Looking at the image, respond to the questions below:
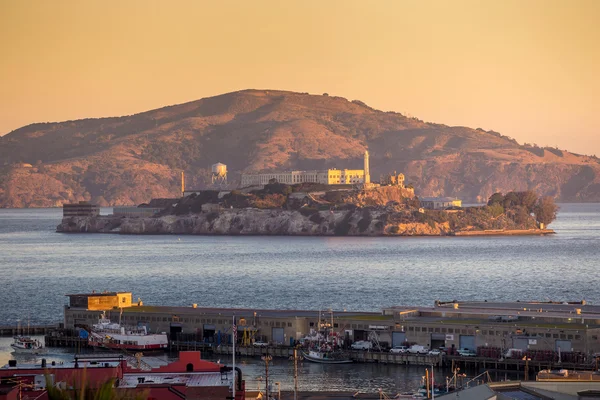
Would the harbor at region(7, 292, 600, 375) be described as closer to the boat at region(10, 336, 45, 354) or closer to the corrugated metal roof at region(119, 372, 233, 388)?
the boat at region(10, 336, 45, 354)

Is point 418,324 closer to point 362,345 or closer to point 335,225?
point 362,345

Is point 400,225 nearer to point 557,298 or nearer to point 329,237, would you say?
point 329,237

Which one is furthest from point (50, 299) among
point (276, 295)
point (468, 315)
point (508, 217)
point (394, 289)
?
point (508, 217)

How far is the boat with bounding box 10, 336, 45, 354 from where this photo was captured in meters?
49.9

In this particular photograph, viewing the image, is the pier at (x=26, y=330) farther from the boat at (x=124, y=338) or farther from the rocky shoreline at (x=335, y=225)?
the rocky shoreline at (x=335, y=225)

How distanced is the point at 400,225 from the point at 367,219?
221 inches

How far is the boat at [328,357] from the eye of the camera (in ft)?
152

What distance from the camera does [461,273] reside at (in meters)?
97.3

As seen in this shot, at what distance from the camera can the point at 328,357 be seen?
153 ft

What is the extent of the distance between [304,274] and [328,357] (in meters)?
50.9

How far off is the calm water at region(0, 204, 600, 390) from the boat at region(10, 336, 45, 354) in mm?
781

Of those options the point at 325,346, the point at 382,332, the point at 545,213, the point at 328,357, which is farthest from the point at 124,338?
the point at 545,213

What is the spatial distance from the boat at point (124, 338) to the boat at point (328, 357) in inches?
272

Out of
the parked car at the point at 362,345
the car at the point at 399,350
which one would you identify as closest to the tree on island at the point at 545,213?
the parked car at the point at 362,345
